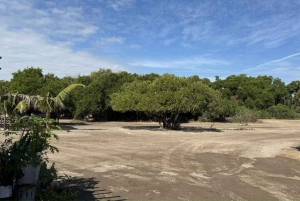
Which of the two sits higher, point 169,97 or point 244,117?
point 169,97

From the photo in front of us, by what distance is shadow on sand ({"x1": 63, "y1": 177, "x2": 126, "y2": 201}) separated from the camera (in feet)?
20.6

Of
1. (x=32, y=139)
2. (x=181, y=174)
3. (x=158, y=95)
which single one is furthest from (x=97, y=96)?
(x=32, y=139)

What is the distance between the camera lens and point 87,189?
6863mm

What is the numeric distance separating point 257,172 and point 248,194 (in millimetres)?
2883

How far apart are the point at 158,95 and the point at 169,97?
0.98 meters

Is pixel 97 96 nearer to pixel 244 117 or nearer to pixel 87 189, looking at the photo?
pixel 244 117

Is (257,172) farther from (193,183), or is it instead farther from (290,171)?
(193,183)

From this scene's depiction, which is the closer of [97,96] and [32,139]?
[32,139]

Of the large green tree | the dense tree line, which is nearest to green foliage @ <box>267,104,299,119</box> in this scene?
the dense tree line

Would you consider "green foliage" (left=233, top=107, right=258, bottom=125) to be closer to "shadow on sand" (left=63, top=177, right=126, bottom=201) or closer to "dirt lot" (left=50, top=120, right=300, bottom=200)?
"dirt lot" (left=50, top=120, right=300, bottom=200)

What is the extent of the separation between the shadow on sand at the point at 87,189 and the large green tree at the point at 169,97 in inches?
671

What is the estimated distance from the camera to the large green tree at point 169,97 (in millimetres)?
24531

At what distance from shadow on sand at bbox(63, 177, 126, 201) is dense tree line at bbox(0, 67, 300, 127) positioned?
44.5ft

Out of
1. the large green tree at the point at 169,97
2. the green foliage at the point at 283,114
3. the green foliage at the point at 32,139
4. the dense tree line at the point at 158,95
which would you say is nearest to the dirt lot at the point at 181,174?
the green foliage at the point at 32,139
